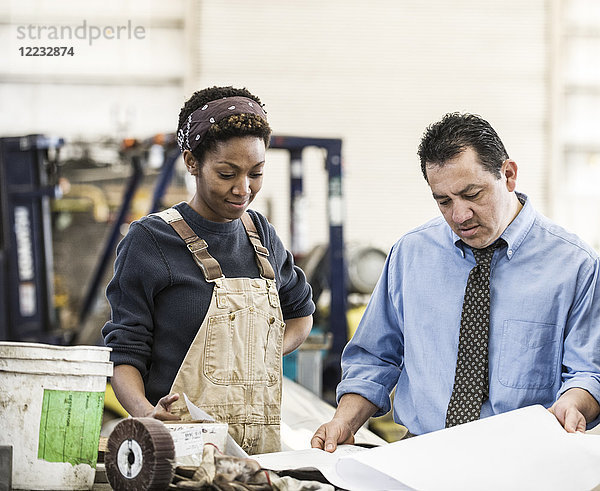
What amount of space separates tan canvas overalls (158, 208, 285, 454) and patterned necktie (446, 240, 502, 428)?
397mm

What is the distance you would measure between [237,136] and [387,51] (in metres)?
9.27

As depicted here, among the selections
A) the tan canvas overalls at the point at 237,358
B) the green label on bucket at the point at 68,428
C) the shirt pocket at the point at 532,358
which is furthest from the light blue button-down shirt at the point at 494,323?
the green label on bucket at the point at 68,428

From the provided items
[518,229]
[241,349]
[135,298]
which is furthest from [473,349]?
[135,298]

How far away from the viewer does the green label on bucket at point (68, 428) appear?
125cm

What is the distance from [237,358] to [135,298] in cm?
24

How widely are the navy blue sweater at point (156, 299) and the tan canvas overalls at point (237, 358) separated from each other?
0.03 m

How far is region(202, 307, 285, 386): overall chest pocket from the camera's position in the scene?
160 cm

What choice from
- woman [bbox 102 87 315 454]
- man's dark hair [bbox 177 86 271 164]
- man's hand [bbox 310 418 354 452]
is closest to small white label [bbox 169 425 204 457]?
woman [bbox 102 87 315 454]

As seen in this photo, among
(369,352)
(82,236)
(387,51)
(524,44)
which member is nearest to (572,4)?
(524,44)

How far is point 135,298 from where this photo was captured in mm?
1618

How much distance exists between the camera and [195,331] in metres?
1.66

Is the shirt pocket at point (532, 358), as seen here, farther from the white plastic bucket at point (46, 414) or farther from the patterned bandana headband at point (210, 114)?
the white plastic bucket at point (46, 414)

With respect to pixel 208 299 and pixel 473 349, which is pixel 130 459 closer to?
pixel 208 299

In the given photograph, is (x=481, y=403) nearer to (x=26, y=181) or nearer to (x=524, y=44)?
(x=26, y=181)
